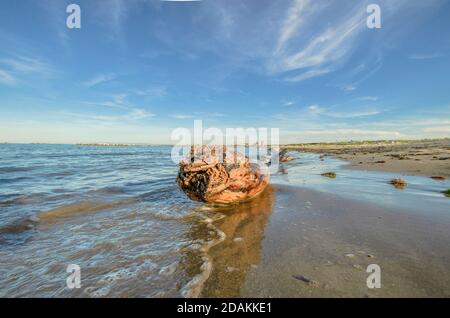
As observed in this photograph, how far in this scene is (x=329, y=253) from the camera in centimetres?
342

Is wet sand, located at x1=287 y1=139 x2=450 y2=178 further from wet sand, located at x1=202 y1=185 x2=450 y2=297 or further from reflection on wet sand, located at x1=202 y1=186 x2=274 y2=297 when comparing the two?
reflection on wet sand, located at x1=202 y1=186 x2=274 y2=297

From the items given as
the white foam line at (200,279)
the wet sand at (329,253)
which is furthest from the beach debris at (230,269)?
the white foam line at (200,279)

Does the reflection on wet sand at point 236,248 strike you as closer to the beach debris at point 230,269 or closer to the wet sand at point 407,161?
the beach debris at point 230,269

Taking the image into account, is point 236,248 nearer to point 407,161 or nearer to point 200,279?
point 200,279

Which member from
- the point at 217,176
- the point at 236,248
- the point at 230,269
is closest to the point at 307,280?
the point at 230,269

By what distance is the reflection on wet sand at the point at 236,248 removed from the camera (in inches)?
109

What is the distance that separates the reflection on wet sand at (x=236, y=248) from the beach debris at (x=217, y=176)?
0.46m

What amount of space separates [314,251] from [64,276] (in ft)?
12.7

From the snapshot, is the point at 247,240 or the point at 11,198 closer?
the point at 247,240

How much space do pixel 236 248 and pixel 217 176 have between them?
2570mm

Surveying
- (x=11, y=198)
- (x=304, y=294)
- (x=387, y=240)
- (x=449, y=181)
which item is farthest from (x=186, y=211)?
(x=449, y=181)

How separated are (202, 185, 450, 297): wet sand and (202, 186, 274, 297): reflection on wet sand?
1 centimetres

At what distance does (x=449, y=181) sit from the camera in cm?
883

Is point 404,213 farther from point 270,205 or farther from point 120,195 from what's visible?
point 120,195
